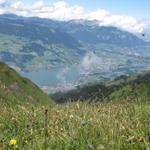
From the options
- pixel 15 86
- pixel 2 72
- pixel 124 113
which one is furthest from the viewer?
pixel 2 72

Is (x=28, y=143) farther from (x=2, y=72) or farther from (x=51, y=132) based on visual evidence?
(x=2, y=72)

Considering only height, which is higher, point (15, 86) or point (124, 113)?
point (124, 113)

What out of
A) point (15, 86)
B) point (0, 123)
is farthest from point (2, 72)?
point (0, 123)

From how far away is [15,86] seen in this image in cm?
9000

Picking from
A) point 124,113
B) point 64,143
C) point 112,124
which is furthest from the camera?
point 124,113

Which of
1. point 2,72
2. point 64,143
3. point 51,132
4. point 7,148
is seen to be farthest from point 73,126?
point 2,72

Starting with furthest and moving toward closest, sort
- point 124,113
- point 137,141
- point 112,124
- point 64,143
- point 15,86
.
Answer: point 15,86, point 124,113, point 112,124, point 64,143, point 137,141

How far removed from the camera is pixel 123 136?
251 inches

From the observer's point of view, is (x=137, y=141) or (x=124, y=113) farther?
(x=124, y=113)

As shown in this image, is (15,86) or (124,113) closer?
(124,113)

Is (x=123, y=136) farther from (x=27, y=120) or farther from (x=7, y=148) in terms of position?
(x=27, y=120)

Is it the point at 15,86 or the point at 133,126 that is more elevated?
the point at 133,126

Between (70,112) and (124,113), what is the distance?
4.51 feet

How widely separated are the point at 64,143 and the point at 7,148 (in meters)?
1.02
